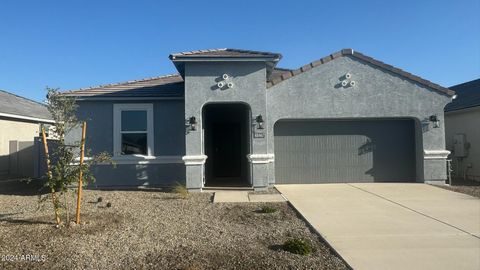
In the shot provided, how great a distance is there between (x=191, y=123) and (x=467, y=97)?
1200 cm

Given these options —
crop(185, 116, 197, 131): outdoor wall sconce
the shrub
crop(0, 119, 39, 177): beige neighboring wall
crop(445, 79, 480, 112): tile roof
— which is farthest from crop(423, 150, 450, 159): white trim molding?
crop(0, 119, 39, 177): beige neighboring wall

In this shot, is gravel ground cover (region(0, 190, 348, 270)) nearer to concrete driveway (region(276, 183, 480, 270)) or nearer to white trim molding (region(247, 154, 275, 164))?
concrete driveway (region(276, 183, 480, 270))

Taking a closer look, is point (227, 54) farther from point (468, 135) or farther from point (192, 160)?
point (468, 135)

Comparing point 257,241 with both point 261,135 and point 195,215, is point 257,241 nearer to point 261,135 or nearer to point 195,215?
point 195,215

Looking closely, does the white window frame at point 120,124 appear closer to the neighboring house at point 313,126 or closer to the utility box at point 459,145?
the neighboring house at point 313,126

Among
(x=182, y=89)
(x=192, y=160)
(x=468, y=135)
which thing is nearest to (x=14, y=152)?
(x=182, y=89)

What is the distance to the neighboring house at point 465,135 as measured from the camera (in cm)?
1552

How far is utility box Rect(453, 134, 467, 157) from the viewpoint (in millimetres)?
15703

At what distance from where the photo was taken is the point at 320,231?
7.43m

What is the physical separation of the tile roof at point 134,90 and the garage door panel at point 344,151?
403 centimetres

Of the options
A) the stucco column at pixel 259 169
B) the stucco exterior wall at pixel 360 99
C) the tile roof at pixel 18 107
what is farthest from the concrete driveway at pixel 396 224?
the tile roof at pixel 18 107

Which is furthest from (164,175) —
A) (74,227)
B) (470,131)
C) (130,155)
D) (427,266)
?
(470,131)

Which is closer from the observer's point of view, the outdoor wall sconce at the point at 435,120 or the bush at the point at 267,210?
the bush at the point at 267,210

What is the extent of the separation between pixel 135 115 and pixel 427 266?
11038mm
